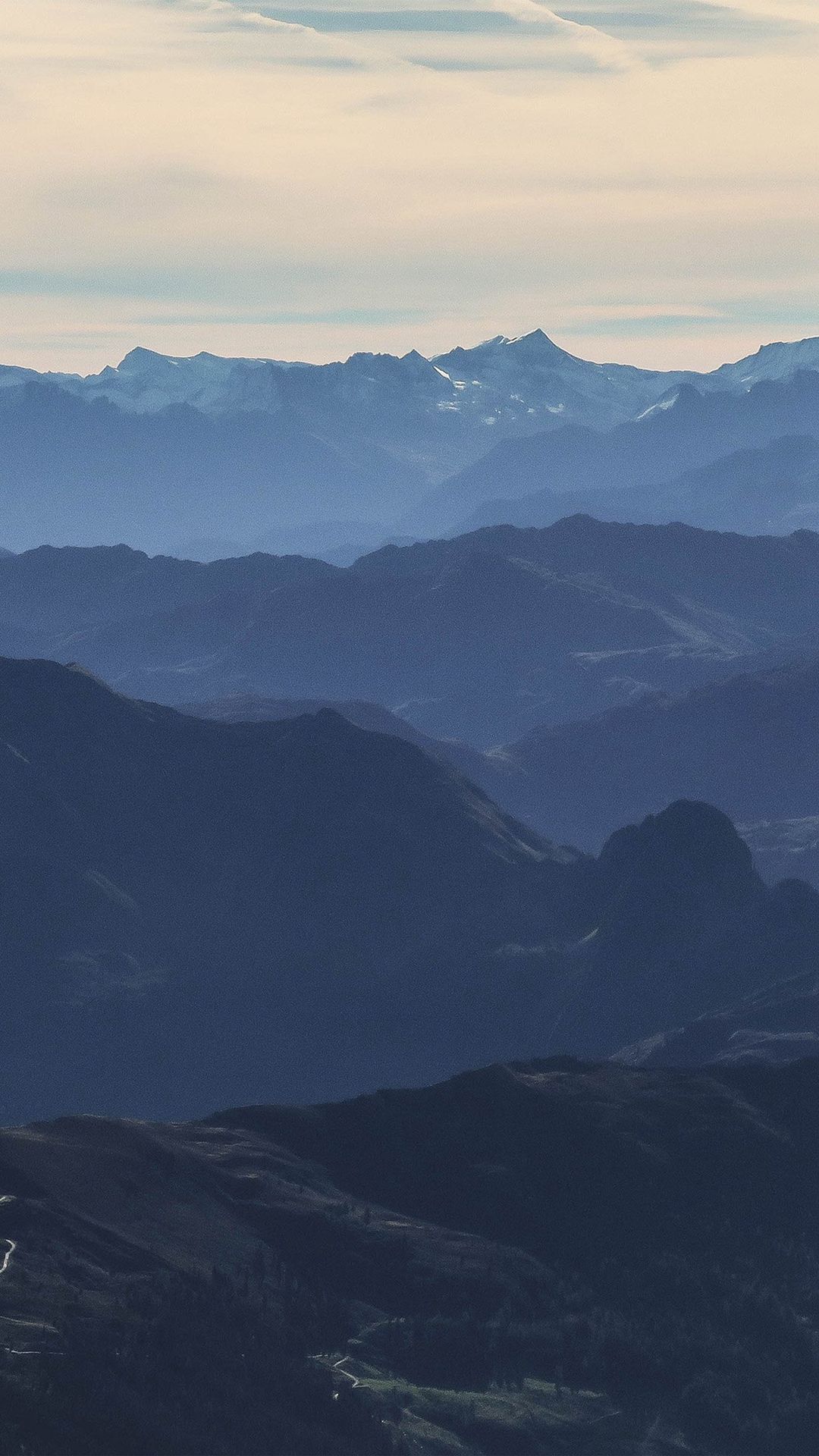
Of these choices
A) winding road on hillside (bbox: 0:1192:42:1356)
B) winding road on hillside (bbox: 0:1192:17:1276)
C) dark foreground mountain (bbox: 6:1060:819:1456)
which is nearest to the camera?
winding road on hillside (bbox: 0:1192:42:1356)

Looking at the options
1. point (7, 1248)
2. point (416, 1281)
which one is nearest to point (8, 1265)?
point (7, 1248)

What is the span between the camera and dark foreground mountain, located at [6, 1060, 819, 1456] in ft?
435

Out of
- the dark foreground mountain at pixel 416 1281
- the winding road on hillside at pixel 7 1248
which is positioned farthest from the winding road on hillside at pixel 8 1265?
the dark foreground mountain at pixel 416 1281

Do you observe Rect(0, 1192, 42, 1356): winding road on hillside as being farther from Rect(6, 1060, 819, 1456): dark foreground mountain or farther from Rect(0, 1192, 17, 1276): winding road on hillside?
Rect(6, 1060, 819, 1456): dark foreground mountain

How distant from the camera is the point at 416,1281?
525ft

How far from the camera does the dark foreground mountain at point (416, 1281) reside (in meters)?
132

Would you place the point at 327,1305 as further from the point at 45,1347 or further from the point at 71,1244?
the point at 45,1347

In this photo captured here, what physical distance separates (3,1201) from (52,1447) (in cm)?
3229

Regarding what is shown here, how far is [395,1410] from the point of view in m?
139

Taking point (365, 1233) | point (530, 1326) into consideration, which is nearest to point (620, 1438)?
point (530, 1326)

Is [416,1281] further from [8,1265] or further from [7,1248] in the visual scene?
[8,1265]

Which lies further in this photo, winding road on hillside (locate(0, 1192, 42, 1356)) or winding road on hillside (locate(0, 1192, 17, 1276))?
winding road on hillside (locate(0, 1192, 17, 1276))

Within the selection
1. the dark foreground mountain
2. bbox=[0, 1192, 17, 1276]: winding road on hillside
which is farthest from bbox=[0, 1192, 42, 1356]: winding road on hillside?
the dark foreground mountain

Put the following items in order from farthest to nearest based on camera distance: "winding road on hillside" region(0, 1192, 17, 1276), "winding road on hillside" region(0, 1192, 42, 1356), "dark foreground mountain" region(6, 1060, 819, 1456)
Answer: "winding road on hillside" region(0, 1192, 17, 1276) < "dark foreground mountain" region(6, 1060, 819, 1456) < "winding road on hillside" region(0, 1192, 42, 1356)
